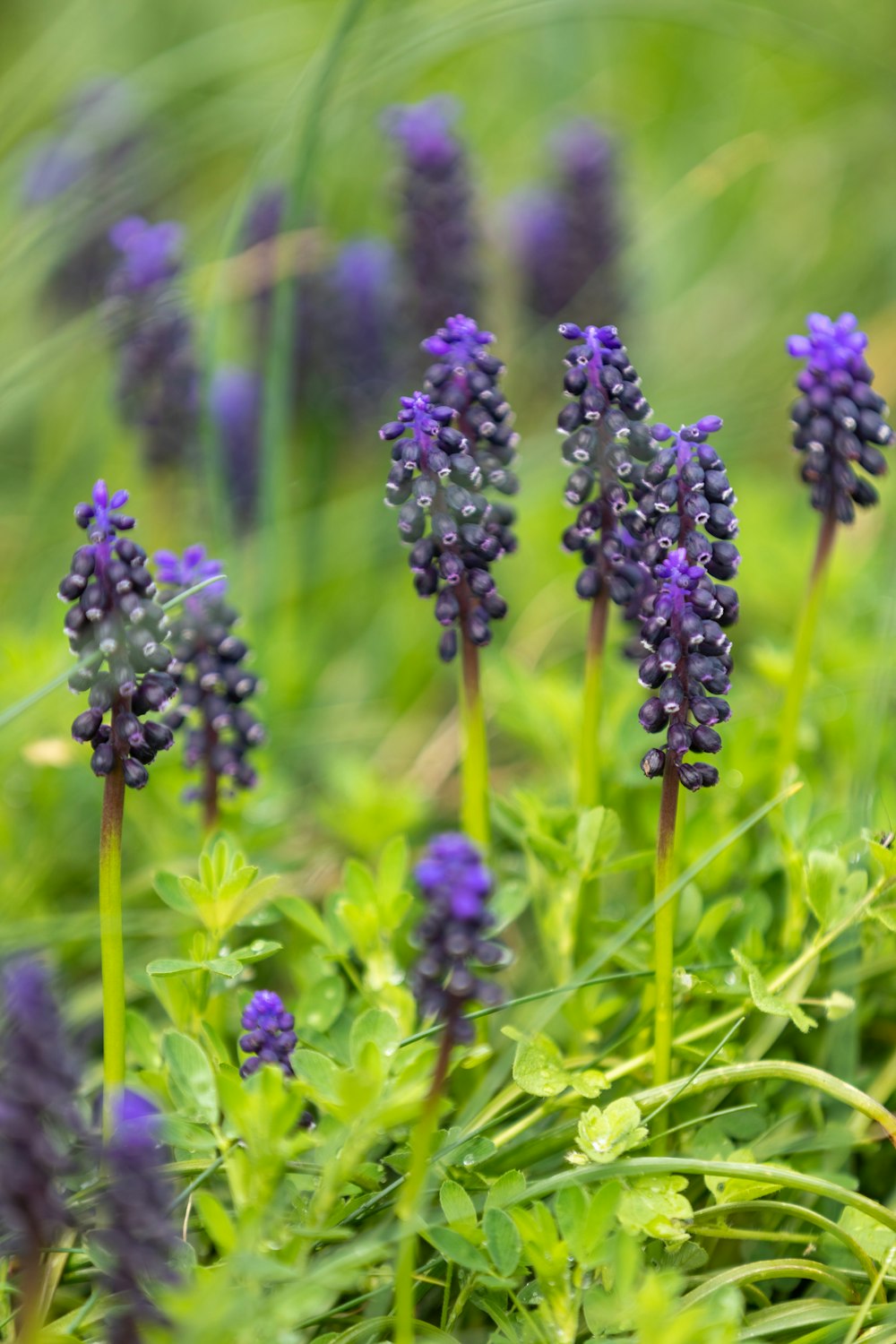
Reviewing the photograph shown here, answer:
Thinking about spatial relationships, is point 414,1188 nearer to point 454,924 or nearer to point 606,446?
point 454,924

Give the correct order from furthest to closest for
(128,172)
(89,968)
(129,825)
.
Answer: (128,172) → (129,825) → (89,968)

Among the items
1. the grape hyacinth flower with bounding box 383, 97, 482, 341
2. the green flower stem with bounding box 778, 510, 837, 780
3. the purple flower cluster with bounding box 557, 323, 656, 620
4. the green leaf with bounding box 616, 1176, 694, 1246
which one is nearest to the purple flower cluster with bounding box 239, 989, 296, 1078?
the green leaf with bounding box 616, 1176, 694, 1246

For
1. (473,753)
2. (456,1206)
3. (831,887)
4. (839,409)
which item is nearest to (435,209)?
(839,409)

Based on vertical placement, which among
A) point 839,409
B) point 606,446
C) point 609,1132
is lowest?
point 609,1132

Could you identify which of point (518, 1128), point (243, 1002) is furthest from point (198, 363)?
point (518, 1128)

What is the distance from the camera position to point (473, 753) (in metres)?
3.06

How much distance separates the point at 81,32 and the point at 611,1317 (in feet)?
26.2

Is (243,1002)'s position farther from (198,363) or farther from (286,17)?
(286,17)

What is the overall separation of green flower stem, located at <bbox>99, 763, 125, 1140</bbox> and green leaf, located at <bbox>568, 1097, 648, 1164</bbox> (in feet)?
3.05

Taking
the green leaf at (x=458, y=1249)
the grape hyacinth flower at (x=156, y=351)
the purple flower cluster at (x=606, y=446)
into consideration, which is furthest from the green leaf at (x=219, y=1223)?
the grape hyacinth flower at (x=156, y=351)

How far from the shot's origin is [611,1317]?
232 cm

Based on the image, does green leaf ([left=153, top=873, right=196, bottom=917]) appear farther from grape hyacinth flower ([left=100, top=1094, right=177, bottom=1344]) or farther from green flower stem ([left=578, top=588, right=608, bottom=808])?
green flower stem ([left=578, top=588, right=608, bottom=808])

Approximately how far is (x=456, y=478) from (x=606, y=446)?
1.11 feet

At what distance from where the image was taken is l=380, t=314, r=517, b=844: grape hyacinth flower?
280cm
